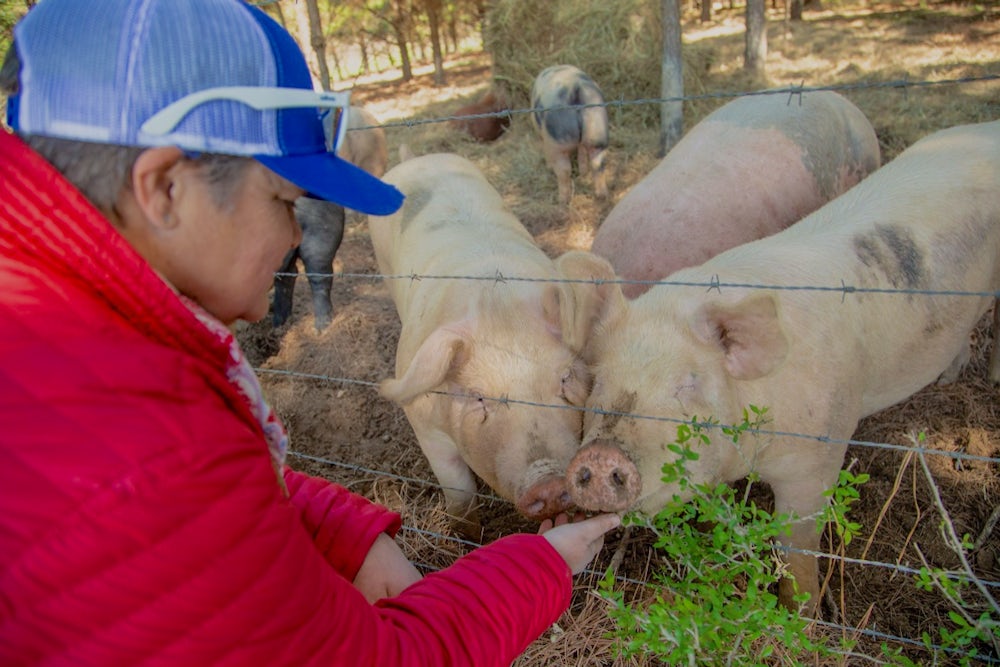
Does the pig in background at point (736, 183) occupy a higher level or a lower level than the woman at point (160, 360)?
lower

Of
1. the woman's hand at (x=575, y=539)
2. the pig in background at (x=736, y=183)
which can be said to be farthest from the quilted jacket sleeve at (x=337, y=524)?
the pig in background at (x=736, y=183)

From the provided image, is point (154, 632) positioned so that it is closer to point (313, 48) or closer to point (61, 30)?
point (61, 30)

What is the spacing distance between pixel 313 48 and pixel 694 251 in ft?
18.1

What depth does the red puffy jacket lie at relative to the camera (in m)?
0.76

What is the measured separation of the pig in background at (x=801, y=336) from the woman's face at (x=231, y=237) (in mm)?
1188

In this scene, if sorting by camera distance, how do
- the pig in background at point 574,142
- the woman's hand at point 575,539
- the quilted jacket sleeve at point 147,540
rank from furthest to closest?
the pig in background at point 574,142 → the woman's hand at point 575,539 → the quilted jacket sleeve at point 147,540

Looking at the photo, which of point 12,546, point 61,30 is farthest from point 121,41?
point 12,546

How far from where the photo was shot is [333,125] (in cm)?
126

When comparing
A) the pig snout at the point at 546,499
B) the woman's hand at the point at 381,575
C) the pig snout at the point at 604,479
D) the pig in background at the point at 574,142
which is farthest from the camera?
the pig in background at the point at 574,142

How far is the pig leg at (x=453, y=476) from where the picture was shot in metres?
3.21

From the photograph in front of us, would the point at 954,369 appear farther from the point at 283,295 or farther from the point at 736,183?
the point at 283,295

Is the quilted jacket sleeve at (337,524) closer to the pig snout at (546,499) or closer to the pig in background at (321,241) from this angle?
the pig snout at (546,499)

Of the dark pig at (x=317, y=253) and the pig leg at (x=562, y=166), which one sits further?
the pig leg at (x=562, y=166)

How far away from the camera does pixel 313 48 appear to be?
761cm
